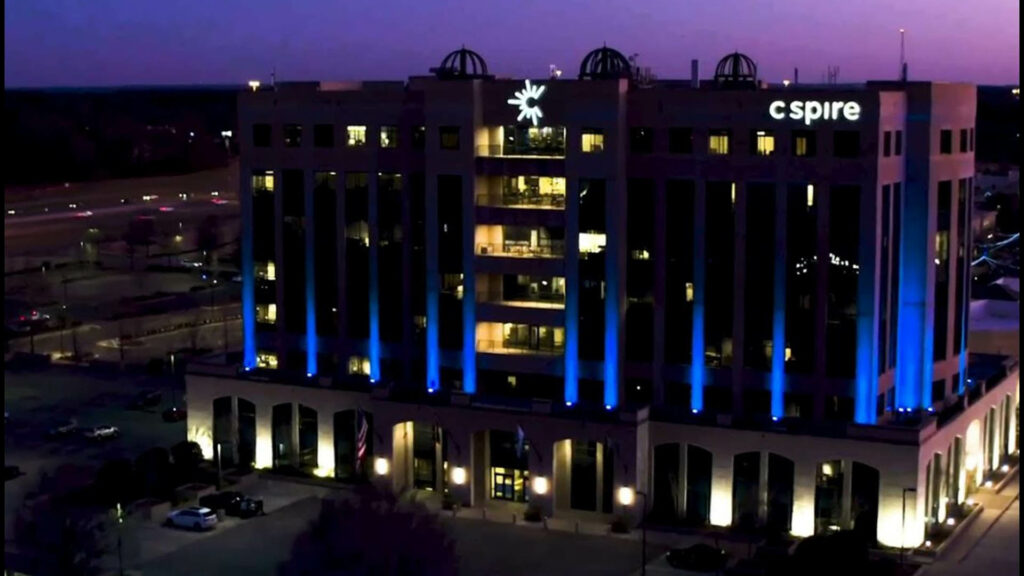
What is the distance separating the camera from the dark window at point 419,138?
4738cm

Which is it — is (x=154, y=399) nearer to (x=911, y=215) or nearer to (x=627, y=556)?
(x=627, y=556)

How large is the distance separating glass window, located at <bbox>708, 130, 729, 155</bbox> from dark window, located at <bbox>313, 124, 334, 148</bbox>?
14.1m

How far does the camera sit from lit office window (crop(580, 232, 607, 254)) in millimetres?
44656

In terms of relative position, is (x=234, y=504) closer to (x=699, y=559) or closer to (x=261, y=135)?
(x=261, y=135)

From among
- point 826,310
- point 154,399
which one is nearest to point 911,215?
point 826,310

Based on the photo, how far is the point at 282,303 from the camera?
5106 centimetres

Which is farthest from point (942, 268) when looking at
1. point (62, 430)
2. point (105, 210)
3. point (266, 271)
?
point (105, 210)

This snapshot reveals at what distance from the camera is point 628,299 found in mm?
44875

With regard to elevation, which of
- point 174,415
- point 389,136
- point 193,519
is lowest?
point 193,519

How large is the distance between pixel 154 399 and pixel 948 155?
113 feet

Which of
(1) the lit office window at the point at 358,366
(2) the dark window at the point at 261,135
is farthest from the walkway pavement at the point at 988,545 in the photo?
(2) the dark window at the point at 261,135

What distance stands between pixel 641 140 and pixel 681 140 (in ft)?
4.50

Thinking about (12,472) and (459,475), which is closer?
(459,475)

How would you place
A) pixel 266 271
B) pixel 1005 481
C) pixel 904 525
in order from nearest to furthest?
pixel 904 525 → pixel 1005 481 → pixel 266 271
